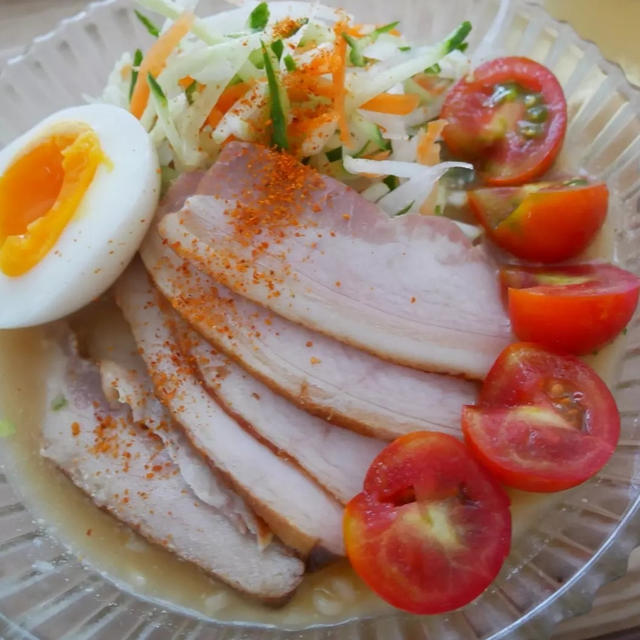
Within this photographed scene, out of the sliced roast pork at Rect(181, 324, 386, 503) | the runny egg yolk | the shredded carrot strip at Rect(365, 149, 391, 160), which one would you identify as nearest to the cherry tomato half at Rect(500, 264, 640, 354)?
the sliced roast pork at Rect(181, 324, 386, 503)

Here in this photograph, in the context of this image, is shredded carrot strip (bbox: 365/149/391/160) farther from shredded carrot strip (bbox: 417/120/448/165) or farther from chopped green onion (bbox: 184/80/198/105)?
chopped green onion (bbox: 184/80/198/105)

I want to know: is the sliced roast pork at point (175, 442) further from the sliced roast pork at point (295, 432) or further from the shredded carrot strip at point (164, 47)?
the shredded carrot strip at point (164, 47)

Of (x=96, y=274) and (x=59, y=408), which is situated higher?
(x=96, y=274)

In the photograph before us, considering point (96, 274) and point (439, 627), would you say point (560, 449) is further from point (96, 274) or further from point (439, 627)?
point (96, 274)

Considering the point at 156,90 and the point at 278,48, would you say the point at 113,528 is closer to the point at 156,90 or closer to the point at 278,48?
the point at 156,90

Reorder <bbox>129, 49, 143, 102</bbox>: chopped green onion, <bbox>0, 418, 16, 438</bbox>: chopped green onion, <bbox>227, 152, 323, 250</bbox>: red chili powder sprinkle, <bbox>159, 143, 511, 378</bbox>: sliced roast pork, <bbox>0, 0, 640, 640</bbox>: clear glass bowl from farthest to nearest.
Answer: <bbox>129, 49, 143, 102</bbox>: chopped green onion < <bbox>0, 418, 16, 438</bbox>: chopped green onion < <bbox>227, 152, 323, 250</bbox>: red chili powder sprinkle < <bbox>159, 143, 511, 378</bbox>: sliced roast pork < <bbox>0, 0, 640, 640</bbox>: clear glass bowl

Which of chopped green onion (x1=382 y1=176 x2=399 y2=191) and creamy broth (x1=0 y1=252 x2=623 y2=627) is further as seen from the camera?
chopped green onion (x1=382 y1=176 x2=399 y2=191)

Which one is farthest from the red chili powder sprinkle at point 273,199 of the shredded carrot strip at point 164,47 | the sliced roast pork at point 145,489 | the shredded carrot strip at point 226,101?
the sliced roast pork at point 145,489

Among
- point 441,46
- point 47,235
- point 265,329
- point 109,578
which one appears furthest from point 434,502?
point 441,46
